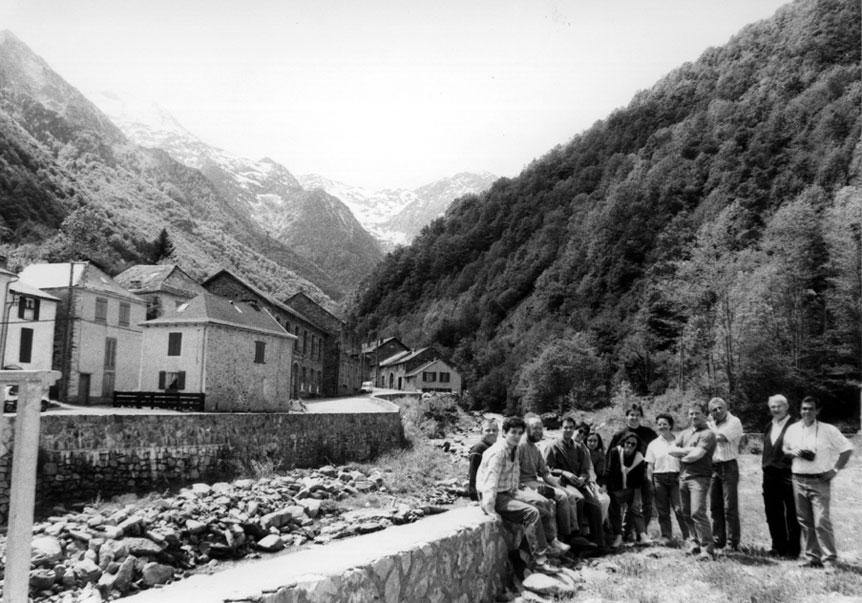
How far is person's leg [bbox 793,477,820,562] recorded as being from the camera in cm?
752

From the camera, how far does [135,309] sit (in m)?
33.9

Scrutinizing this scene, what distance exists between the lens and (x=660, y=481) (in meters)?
9.20

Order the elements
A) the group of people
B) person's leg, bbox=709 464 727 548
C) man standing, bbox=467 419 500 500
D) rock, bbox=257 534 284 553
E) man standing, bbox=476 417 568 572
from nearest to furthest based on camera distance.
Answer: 1. man standing, bbox=476 417 568 572
2. the group of people
3. person's leg, bbox=709 464 727 548
4. man standing, bbox=467 419 500 500
5. rock, bbox=257 534 284 553

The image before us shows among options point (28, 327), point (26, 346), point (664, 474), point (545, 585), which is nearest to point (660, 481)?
point (664, 474)

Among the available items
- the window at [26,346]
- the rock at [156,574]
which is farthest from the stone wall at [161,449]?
the window at [26,346]

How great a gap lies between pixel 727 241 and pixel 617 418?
49.3 ft

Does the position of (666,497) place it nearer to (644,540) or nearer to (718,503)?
(644,540)

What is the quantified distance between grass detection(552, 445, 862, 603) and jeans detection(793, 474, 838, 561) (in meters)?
0.24

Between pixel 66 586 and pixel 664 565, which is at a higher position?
pixel 664 565

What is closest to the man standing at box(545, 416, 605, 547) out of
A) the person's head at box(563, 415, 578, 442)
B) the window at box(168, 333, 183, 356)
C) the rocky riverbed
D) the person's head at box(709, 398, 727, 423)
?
the person's head at box(563, 415, 578, 442)

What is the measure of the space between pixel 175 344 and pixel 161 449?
7754 millimetres

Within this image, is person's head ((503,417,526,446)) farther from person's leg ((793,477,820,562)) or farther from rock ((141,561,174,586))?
rock ((141,561,174,586))

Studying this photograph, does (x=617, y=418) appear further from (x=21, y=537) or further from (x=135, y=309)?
(x=21, y=537)

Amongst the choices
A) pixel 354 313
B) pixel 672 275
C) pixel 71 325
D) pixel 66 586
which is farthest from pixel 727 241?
pixel 354 313
